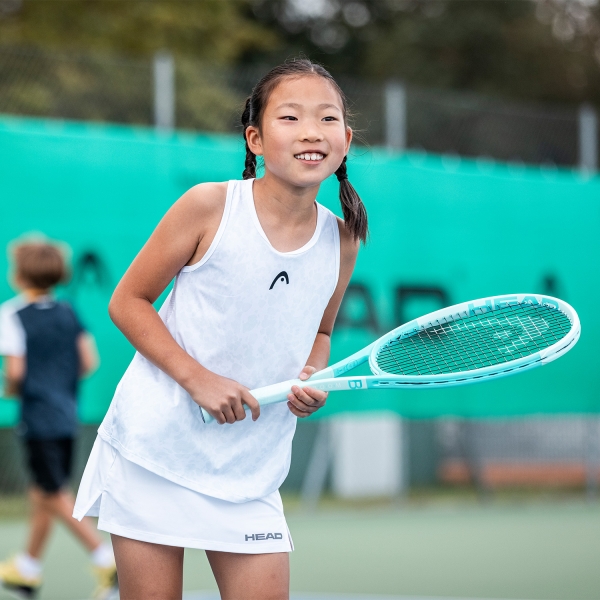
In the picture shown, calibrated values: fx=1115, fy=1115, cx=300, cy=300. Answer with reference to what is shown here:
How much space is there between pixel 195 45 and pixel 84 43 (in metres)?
1.83

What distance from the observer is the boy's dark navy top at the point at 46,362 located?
4.71 metres

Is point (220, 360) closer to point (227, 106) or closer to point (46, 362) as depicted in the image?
point (46, 362)

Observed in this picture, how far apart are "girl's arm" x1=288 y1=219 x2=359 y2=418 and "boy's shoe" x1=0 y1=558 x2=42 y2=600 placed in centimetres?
230

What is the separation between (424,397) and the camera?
23.9 feet

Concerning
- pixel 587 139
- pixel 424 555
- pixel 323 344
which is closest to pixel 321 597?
pixel 424 555

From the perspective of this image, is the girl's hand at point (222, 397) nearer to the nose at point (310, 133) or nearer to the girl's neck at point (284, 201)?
the girl's neck at point (284, 201)

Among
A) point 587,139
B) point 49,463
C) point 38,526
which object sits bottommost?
point 38,526

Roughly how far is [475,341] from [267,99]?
28.7 inches

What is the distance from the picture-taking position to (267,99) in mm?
2385

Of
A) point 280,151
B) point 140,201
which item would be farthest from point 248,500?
point 140,201

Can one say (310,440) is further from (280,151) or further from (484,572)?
(280,151)

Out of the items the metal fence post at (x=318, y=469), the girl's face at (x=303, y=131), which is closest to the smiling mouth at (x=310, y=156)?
the girl's face at (x=303, y=131)

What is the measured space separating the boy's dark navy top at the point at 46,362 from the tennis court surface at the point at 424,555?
2.34 ft

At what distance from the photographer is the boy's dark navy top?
4707 mm
